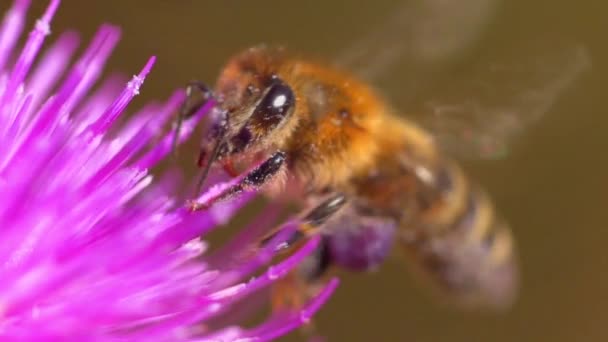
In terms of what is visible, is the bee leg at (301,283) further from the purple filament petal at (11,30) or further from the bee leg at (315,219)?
the purple filament petal at (11,30)

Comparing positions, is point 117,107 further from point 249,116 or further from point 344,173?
point 344,173

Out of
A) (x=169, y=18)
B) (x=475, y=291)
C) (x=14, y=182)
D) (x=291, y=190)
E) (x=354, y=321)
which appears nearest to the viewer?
(x=14, y=182)

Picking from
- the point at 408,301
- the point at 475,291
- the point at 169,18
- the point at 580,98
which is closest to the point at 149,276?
the point at 475,291

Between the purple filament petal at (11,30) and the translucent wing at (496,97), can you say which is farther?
the translucent wing at (496,97)

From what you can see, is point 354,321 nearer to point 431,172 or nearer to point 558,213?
point 558,213

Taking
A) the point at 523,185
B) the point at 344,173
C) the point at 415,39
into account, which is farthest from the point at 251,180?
the point at 523,185

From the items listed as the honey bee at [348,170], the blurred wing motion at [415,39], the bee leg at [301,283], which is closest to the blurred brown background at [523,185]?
the blurred wing motion at [415,39]

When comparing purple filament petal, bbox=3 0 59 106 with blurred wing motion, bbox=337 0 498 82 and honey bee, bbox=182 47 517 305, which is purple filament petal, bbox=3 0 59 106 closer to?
honey bee, bbox=182 47 517 305
